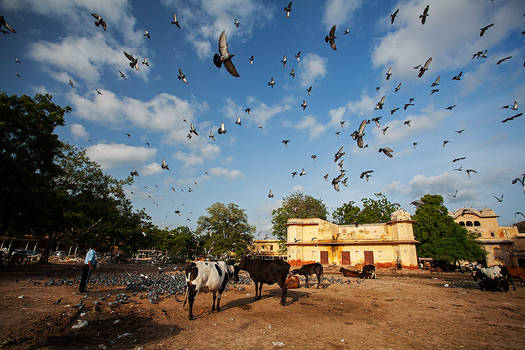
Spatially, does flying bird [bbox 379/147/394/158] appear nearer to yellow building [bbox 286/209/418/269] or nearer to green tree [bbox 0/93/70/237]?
green tree [bbox 0/93/70/237]

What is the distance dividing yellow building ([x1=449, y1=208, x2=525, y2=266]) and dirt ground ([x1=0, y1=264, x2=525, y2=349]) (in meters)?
36.2

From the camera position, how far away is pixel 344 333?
576 centimetres

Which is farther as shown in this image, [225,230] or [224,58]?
[225,230]

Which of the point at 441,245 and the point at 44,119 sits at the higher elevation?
the point at 44,119

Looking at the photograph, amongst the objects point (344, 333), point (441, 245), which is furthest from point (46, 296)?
point (441, 245)

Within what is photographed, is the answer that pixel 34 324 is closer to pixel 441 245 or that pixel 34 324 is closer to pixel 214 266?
pixel 214 266

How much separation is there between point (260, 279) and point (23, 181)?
14729 mm

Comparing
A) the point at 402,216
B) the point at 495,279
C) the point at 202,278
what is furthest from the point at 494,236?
the point at 202,278

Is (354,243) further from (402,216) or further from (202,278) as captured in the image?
(202,278)

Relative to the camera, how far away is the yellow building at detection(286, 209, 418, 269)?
93.2 ft

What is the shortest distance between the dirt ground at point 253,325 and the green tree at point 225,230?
108 feet

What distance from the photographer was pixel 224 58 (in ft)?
17.5

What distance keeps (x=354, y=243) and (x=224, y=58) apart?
102 ft

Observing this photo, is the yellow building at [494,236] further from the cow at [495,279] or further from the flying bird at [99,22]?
the flying bird at [99,22]
